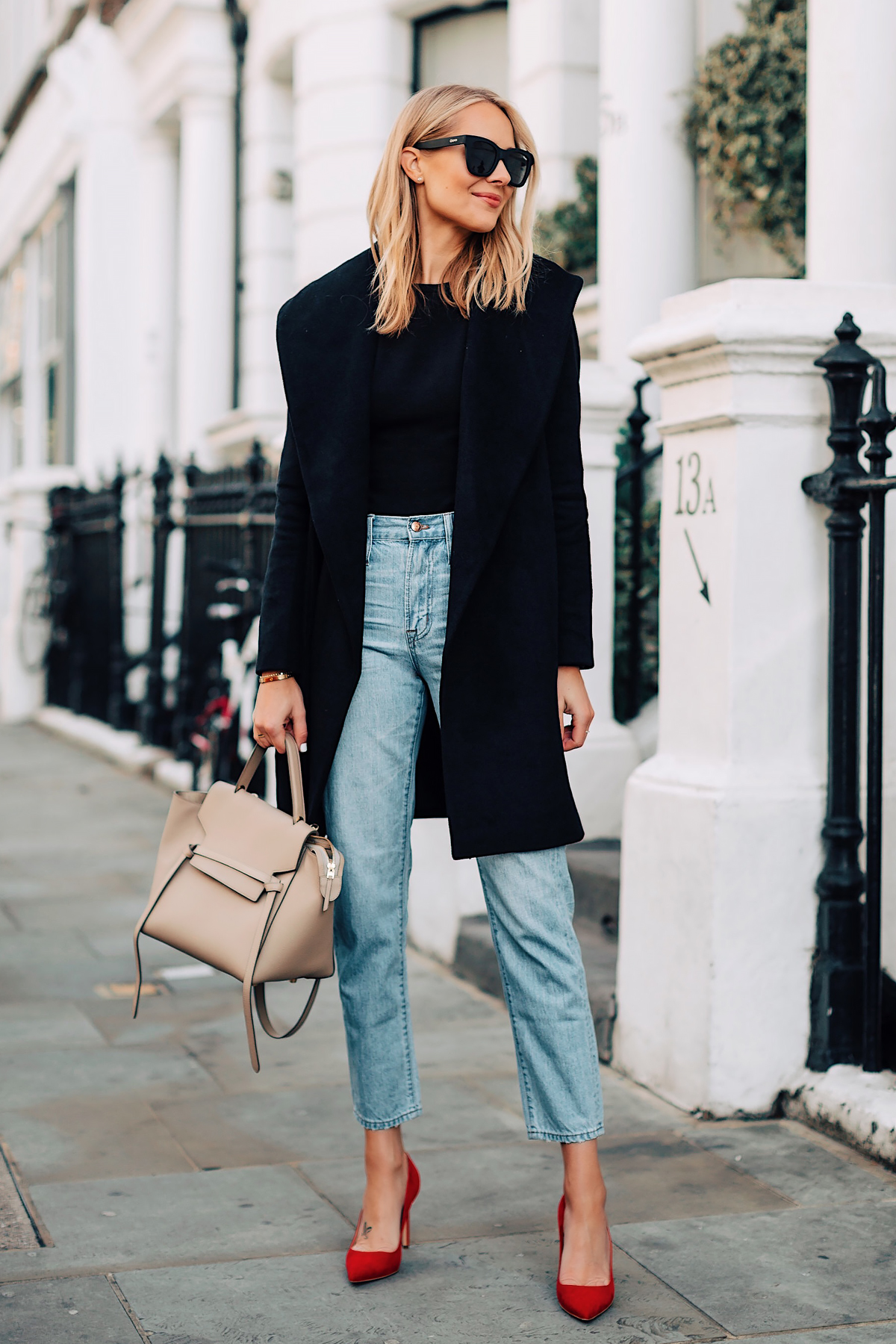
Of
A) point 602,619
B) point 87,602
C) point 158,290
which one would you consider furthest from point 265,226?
point 602,619

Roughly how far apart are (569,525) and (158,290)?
11258 millimetres

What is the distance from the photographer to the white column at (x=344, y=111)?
9094mm

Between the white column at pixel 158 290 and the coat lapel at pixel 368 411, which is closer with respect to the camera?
the coat lapel at pixel 368 411

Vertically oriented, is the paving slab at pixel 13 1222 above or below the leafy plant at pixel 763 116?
below

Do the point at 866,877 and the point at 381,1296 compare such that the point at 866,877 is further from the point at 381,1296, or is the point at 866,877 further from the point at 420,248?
the point at 420,248

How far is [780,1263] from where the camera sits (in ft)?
8.86

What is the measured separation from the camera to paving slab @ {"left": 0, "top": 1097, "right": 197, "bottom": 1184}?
3184 mm

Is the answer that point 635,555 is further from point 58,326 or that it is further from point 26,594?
point 58,326

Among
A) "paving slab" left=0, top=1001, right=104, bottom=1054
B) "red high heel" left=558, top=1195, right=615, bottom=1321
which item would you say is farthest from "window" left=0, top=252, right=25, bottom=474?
"red high heel" left=558, top=1195, right=615, bottom=1321

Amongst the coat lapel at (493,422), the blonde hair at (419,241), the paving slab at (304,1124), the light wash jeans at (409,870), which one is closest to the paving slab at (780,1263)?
the light wash jeans at (409,870)

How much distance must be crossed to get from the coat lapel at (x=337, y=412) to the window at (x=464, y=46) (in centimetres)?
657

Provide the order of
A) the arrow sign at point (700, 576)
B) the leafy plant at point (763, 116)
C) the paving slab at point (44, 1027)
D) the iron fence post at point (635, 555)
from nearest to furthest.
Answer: the arrow sign at point (700, 576)
the paving slab at point (44, 1027)
the iron fence post at point (635, 555)
the leafy plant at point (763, 116)

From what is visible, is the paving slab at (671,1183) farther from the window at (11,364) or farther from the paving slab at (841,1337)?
the window at (11,364)

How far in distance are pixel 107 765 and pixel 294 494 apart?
8.09 meters
